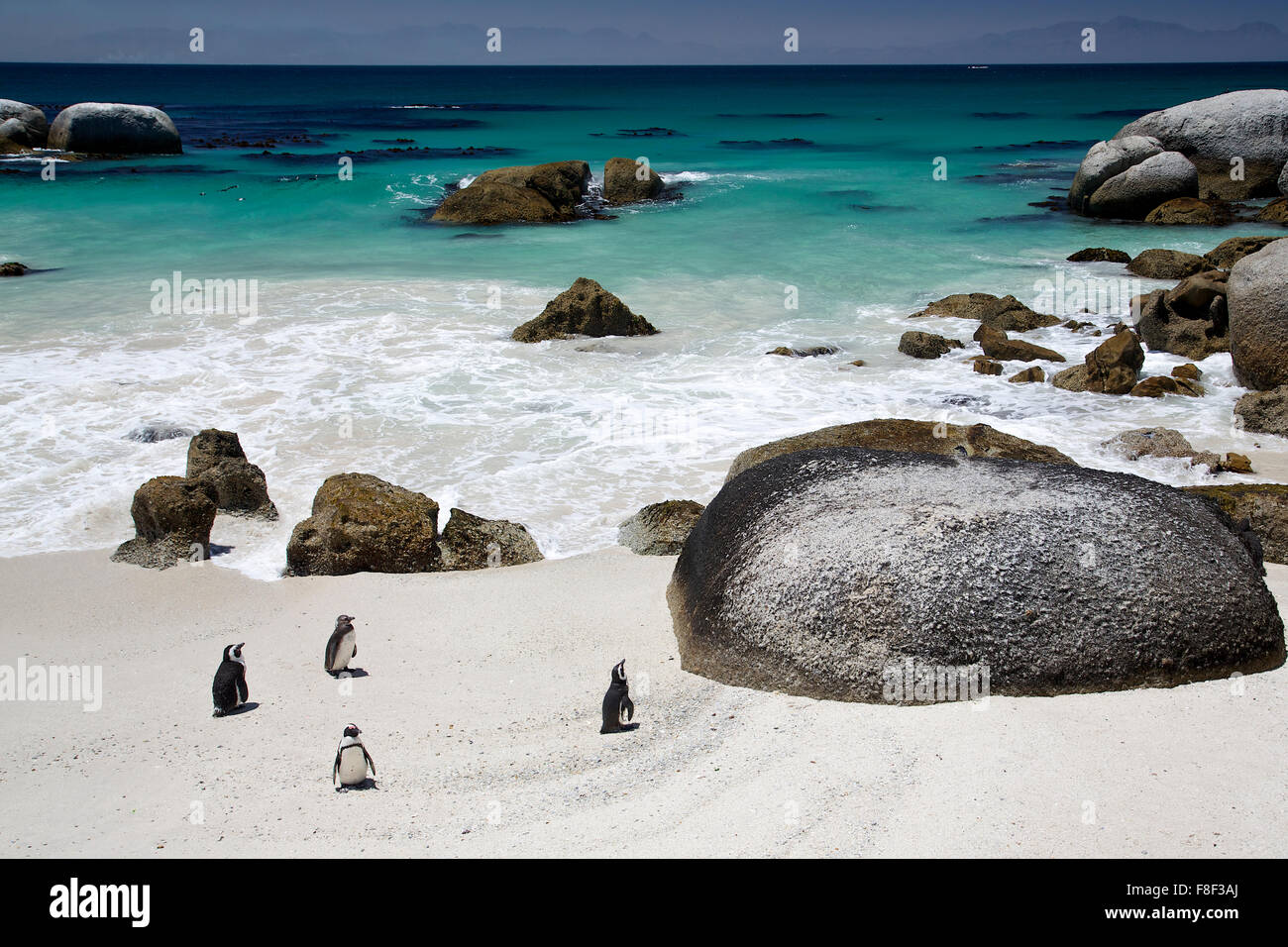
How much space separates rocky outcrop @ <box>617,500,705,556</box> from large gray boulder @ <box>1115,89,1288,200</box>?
23.4 meters

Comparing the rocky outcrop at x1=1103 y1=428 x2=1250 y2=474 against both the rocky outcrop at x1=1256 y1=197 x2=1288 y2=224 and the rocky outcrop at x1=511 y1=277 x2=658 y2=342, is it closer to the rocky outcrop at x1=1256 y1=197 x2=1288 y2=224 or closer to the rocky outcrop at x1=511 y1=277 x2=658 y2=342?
the rocky outcrop at x1=511 y1=277 x2=658 y2=342

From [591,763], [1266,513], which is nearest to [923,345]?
[1266,513]

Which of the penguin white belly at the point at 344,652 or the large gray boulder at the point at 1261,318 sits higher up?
the large gray boulder at the point at 1261,318

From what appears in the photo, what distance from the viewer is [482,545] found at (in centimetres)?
802

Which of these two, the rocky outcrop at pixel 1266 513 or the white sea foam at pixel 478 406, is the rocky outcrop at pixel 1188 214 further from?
the rocky outcrop at pixel 1266 513

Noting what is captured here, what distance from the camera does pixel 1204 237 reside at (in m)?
22.6

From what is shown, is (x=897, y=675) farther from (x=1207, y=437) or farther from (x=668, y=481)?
(x=1207, y=437)

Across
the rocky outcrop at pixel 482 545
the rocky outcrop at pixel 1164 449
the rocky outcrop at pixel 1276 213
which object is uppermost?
the rocky outcrop at pixel 1276 213

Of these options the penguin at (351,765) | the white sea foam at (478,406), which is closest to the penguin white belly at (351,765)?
the penguin at (351,765)

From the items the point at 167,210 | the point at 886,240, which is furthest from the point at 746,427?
the point at 167,210

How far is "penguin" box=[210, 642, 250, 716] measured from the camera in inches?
216

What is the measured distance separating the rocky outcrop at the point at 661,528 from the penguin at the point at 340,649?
263 cm

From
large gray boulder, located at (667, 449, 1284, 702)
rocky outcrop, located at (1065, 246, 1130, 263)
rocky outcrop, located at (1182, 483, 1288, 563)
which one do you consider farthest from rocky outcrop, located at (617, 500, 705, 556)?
rocky outcrop, located at (1065, 246, 1130, 263)

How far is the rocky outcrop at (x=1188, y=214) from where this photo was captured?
23812 millimetres
